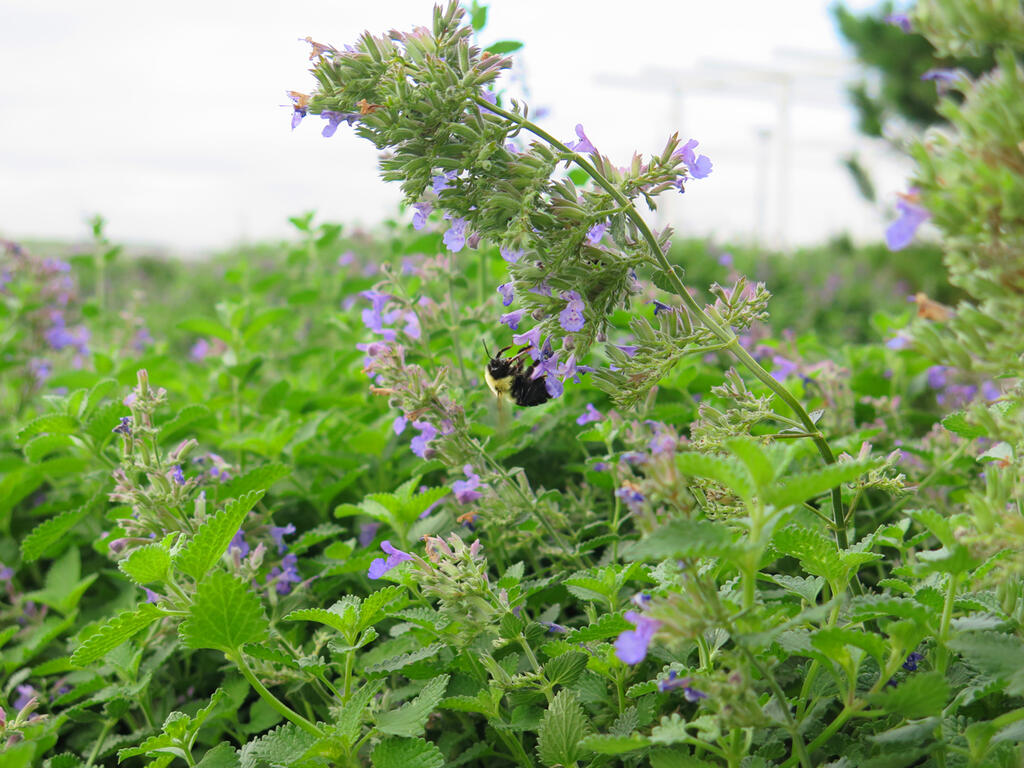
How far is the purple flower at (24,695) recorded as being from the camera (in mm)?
1740

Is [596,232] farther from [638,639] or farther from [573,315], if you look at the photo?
[638,639]

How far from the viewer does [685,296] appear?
4.00 ft

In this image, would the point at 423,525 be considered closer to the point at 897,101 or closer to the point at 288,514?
the point at 288,514

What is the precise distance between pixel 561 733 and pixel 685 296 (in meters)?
0.65

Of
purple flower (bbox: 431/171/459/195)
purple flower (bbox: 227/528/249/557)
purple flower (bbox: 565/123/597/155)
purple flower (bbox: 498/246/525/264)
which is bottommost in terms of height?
purple flower (bbox: 227/528/249/557)

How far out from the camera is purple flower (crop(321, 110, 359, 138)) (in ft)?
4.11

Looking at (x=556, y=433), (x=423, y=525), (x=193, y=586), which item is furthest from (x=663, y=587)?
(x=556, y=433)

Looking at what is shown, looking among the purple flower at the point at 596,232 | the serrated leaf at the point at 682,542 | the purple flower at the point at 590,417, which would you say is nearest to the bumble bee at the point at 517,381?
the purple flower at the point at 596,232

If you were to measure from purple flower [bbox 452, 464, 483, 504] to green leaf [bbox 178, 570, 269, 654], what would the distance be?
0.59 metres

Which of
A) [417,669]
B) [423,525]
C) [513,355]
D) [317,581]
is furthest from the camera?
[317,581]

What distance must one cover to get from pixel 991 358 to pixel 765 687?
74 centimetres

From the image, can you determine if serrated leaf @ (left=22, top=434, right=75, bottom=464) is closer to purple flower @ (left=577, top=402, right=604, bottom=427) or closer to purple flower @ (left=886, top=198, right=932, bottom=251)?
purple flower @ (left=577, top=402, right=604, bottom=427)

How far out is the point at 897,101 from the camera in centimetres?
1545

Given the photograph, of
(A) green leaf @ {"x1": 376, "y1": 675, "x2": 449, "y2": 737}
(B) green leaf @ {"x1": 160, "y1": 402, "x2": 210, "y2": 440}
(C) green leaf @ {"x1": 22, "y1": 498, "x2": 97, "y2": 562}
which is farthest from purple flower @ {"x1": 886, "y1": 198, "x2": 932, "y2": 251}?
(C) green leaf @ {"x1": 22, "y1": 498, "x2": 97, "y2": 562}
